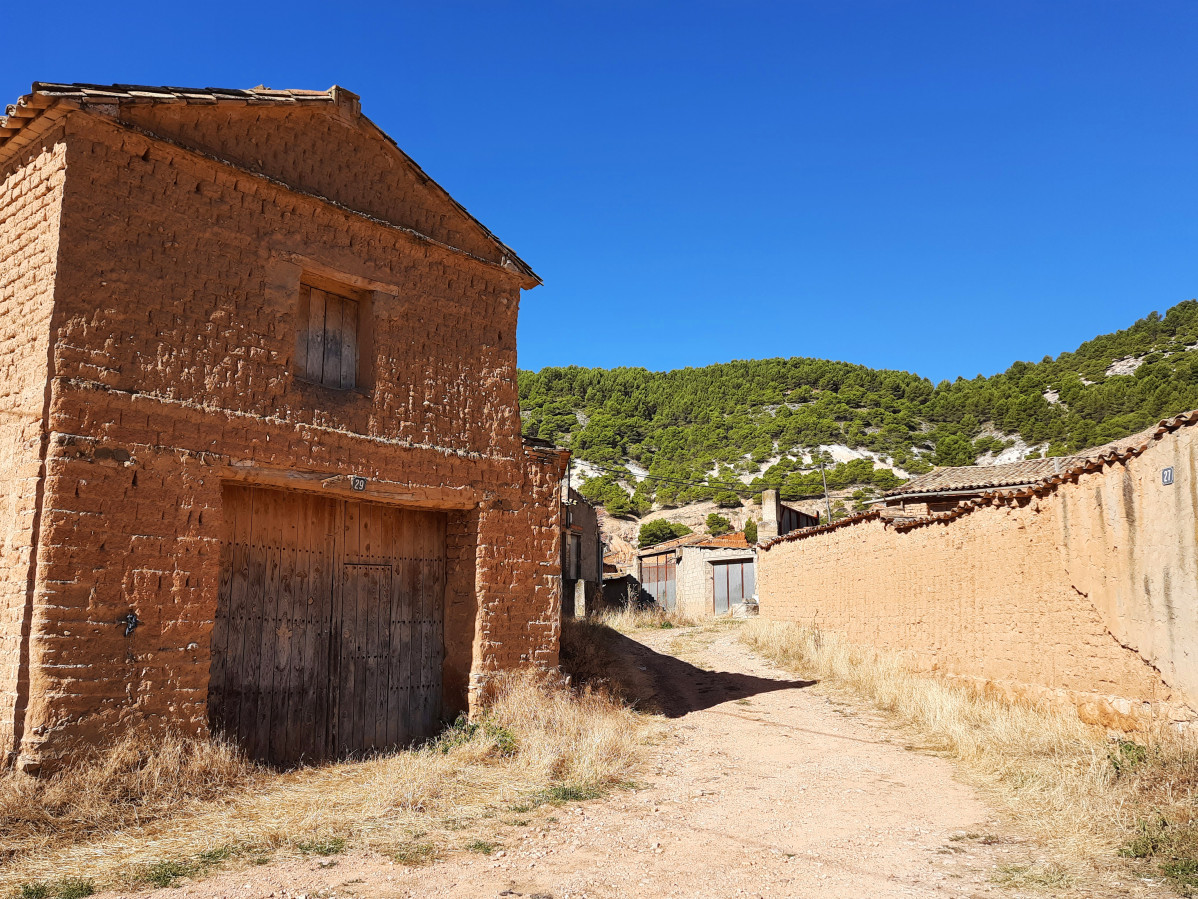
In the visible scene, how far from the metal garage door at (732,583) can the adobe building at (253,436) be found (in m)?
20.9

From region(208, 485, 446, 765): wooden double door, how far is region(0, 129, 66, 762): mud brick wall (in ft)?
5.95

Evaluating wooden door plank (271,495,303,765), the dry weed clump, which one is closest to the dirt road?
the dry weed clump

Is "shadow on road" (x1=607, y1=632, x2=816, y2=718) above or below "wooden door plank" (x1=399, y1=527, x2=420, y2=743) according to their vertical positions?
below

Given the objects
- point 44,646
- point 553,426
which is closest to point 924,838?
point 44,646

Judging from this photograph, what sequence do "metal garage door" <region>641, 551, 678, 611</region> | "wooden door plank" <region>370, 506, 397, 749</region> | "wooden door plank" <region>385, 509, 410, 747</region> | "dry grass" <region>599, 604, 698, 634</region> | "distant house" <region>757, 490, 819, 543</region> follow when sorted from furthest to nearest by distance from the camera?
"metal garage door" <region>641, 551, 678, 611</region> < "distant house" <region>757, 490, 819, 543</region> < "dry grass" <region>599, 604, 698, 634</region> < "wooden door plank" <region>385, 509, 410, 747</region> < "wooden door plank" <region>370, 506, 397, 749</region>

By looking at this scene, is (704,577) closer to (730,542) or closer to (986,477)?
(730,542)

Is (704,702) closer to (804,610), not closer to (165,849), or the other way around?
(804,610)

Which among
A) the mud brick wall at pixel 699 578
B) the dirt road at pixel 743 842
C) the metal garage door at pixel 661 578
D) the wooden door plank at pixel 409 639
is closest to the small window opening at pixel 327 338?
the wooden door plank at pixel 409 639

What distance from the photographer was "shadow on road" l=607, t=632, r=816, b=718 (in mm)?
12109

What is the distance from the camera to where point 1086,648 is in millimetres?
8734

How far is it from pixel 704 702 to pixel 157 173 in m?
9.93

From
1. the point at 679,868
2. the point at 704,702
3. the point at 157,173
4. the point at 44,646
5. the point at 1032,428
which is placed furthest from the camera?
→ the point at 1032,428

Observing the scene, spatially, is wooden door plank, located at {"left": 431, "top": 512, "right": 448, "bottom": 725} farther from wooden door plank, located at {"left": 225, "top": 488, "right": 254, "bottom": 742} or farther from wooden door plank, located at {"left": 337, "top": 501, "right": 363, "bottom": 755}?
wooden door plank, located at {"left": 225, "top": 488, "right": 254, "bottom": 742}

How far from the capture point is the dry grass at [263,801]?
5316 mm
